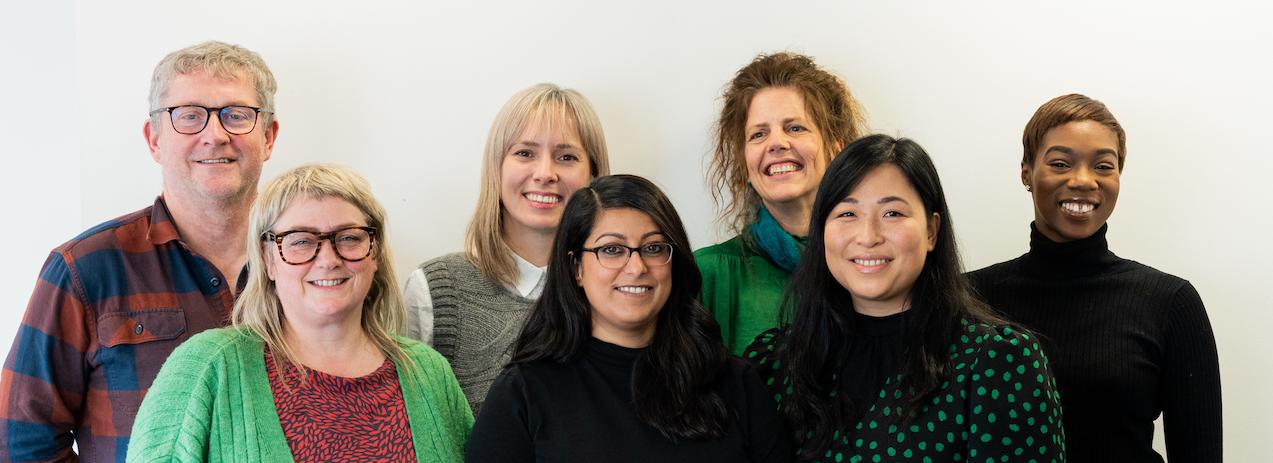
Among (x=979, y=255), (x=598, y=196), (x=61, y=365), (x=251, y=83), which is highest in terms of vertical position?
(x=251, y=83)

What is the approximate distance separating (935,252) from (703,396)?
519 millimetres

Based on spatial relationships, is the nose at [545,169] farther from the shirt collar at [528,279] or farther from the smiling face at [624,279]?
the smiling face at [624,279]

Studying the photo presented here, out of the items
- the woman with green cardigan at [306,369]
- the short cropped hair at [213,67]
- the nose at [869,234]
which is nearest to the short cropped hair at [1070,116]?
the nose at [869,234]

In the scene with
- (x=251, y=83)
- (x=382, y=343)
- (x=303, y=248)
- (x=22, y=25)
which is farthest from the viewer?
(x=22, y=25)

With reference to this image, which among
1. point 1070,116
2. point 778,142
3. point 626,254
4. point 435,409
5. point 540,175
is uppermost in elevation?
point 1070,116

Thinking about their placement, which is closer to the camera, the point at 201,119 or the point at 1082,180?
the point at 201,119

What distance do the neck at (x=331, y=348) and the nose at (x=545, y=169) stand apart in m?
0.62

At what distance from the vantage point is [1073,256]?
8.23 ft

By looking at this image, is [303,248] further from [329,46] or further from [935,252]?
[935,252]

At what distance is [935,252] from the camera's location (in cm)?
197

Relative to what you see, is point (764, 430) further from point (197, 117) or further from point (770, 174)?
point (197, 117)

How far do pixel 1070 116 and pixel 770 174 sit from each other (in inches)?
28.4

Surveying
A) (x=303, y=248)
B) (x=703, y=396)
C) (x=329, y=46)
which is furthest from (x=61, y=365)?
(x=703, y=396)

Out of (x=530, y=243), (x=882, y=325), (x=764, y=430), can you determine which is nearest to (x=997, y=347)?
(x=882, y=325)
